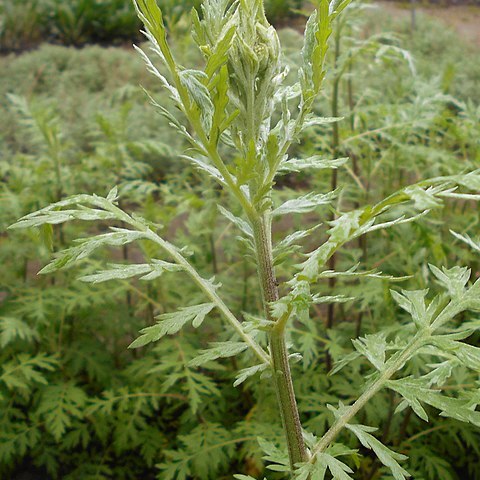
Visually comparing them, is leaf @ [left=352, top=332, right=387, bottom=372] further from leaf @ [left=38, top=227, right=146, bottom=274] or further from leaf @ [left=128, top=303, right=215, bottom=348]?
leaf @ [left=38, top=227, right=146, bottom=274]

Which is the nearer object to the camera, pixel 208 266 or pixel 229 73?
pixel 229 73

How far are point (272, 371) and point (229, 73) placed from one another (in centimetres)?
52

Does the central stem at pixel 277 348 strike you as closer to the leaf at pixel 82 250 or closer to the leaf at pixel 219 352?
the leaf at pixel 219 352

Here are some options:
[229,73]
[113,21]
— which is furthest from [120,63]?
[229,73]

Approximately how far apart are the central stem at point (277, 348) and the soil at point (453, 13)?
12179 mm

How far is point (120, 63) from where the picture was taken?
9.01 meters

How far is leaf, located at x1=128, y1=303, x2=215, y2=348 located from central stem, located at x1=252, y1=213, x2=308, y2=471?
108 mm

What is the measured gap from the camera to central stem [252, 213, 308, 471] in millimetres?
993

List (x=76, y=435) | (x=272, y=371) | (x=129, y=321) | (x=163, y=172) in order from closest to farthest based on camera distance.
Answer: (x=272, y=371), (x=76, y=435), (x=129, y=321), (x=163, y=172)

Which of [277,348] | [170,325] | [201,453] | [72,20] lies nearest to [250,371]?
[277,348]

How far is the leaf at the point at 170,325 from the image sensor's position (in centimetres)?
91

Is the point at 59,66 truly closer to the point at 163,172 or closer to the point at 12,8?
the point at 12,8

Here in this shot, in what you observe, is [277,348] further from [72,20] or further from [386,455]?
[72,20]

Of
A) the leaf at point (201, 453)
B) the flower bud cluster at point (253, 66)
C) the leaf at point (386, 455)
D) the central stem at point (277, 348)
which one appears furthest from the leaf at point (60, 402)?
the flower bud cluster at point (253, 66)
